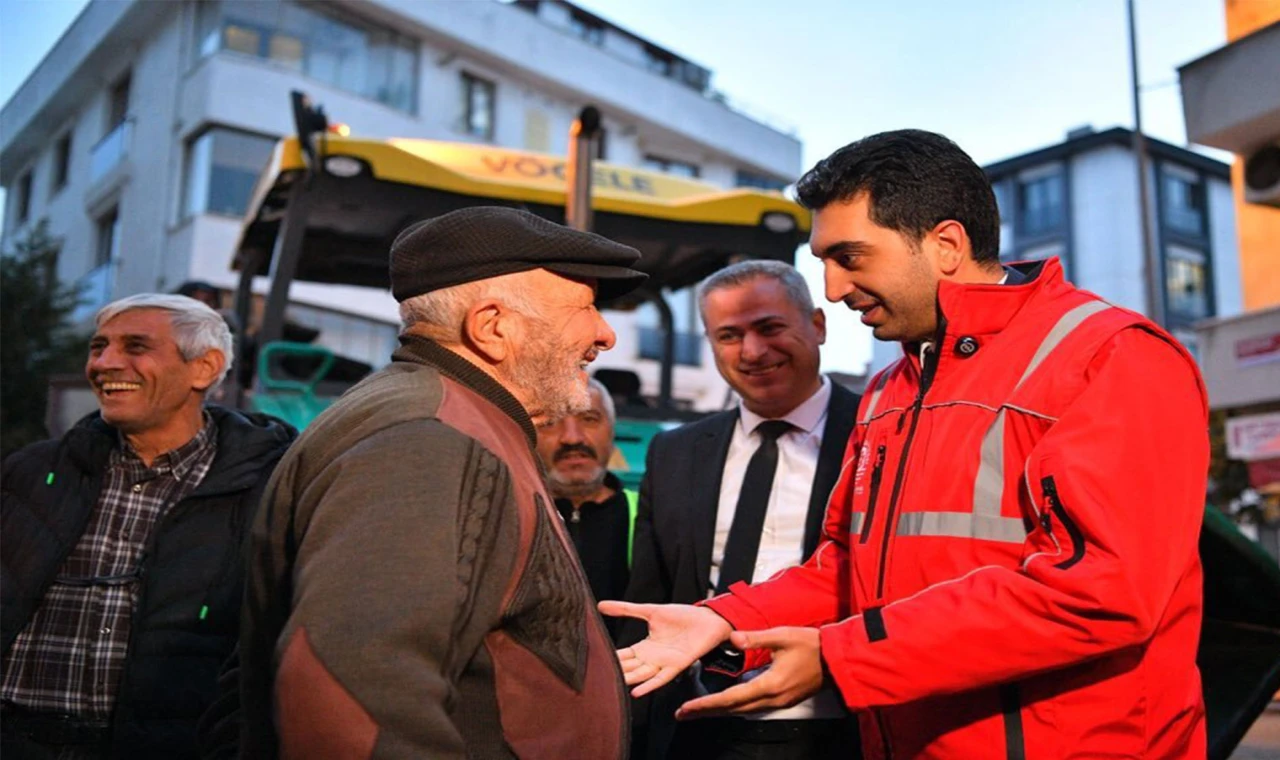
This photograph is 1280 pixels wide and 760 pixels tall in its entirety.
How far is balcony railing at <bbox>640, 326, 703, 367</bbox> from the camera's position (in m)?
22.3

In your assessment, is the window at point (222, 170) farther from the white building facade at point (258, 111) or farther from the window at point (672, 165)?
the window at point (672, 165)

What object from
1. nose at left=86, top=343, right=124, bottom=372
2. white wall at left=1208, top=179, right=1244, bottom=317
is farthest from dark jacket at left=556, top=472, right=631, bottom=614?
white wall at left=1208, top=179, right=1244, bottom=317

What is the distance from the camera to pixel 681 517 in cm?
330

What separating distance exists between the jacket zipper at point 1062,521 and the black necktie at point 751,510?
1.40 metres

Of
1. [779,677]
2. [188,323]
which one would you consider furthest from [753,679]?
[188,323]

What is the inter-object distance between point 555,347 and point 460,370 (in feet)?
0.61

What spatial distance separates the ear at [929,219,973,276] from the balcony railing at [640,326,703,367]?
62.9ft

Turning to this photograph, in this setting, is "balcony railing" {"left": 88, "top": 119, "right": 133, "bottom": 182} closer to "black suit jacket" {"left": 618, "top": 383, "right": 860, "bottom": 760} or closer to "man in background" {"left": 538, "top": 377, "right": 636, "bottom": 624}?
"man in background" {"left": 538, "top": 377, "right": 636, "bottom": 624}

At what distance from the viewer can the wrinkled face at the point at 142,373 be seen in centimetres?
334

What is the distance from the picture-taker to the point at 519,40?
939 inches

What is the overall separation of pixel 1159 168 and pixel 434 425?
45485 mm

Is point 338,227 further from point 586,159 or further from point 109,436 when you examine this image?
point 109,436

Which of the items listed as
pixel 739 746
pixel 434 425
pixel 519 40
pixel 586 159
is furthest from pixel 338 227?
pixel 519 40

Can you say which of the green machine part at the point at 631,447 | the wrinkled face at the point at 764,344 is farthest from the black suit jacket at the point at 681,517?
the green machine part at the point at 631,447
